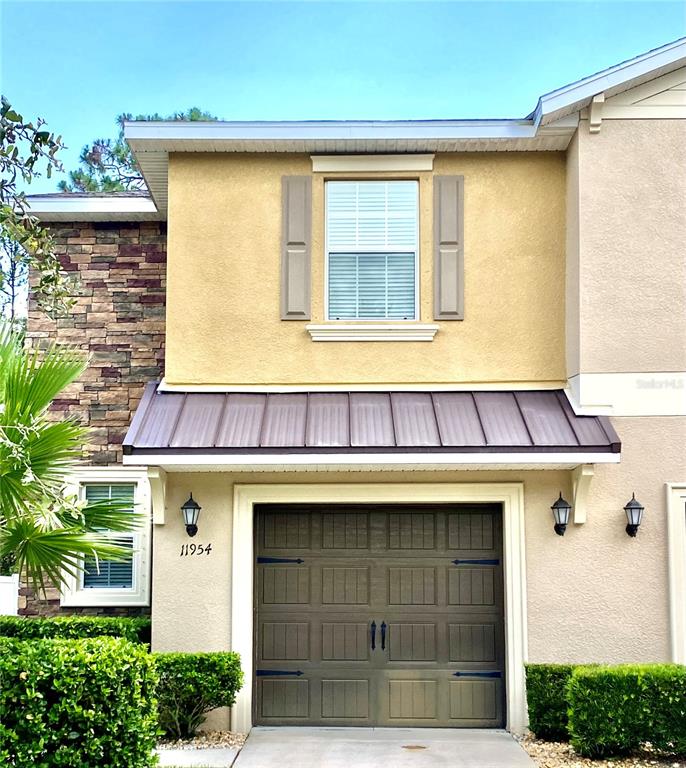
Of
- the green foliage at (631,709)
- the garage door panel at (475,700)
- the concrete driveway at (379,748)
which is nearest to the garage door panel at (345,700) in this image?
the concrete driveway at (379,748)

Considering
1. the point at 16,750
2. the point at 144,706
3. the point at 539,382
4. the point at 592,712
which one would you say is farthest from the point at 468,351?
the point at 16,750

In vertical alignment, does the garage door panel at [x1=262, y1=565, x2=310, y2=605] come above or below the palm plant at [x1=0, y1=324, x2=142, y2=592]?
below

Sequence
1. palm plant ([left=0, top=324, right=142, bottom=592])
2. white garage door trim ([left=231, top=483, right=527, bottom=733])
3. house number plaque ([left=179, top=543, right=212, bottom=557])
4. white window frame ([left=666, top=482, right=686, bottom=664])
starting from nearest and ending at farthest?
palm plant ([left=0, top=324, right=142, bottom=592])
white window frame ([left=666, top=482, right=686, bottom=664])
white garage door trim ([left=231, top=483, right=527, bottom=733])
house number plaque ([left=179, top=543, right=212, bottom=557])

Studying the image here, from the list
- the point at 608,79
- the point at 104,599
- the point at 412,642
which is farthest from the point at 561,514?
the point at 104,599

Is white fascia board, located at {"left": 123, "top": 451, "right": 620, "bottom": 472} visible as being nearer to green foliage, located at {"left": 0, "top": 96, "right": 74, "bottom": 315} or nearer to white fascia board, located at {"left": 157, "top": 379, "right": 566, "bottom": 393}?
white fascia board, located at {"left": 157, "top": 379, "right": 566, "bottom": 393}

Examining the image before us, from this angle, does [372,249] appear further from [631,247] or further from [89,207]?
[89,207]

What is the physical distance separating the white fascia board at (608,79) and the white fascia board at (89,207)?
515cm

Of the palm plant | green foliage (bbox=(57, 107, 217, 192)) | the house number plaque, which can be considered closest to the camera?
the palm plant

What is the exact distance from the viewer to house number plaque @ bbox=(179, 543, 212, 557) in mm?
10828

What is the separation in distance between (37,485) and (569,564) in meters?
5.59

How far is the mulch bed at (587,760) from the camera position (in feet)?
29.7

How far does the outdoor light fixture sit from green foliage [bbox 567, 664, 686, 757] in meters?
1.80

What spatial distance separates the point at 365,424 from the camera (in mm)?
10453

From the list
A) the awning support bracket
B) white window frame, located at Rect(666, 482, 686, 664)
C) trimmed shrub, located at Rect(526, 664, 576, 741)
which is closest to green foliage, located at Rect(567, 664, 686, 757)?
trimmed shrub, located at Rect(526, 664, 576, 741)
